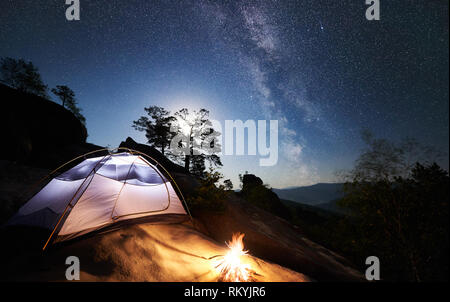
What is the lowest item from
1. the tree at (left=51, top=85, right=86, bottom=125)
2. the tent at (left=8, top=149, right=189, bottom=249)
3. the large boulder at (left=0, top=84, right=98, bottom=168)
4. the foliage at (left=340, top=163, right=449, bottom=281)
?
the foliage at (left=340, top=163, right=449, bottom=281)

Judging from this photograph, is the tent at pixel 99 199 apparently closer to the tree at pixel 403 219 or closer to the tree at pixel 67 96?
the tree at pixel 403 219

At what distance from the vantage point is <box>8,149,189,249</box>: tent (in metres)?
4.04

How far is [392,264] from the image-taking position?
9.28 meters

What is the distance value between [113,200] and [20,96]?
2178 cm

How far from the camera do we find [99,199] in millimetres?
4500

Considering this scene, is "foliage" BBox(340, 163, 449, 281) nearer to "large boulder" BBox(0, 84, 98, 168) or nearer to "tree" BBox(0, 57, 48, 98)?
"large boulder" BBox(0, 84, 98, 168)

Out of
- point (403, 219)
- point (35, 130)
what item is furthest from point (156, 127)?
point (403, 219)

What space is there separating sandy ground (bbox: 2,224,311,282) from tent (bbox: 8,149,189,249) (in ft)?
1.53

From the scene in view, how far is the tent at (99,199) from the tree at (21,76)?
1222 inches

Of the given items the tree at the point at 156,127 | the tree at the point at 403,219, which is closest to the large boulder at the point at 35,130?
the tree at the point at 156,127

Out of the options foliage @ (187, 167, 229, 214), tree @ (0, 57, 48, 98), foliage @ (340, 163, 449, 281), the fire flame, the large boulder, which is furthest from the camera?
tree @ (0, 57, 48, 98)

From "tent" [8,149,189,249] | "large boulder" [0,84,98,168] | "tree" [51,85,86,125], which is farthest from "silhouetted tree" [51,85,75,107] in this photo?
"tent" [8,149,189,249]
